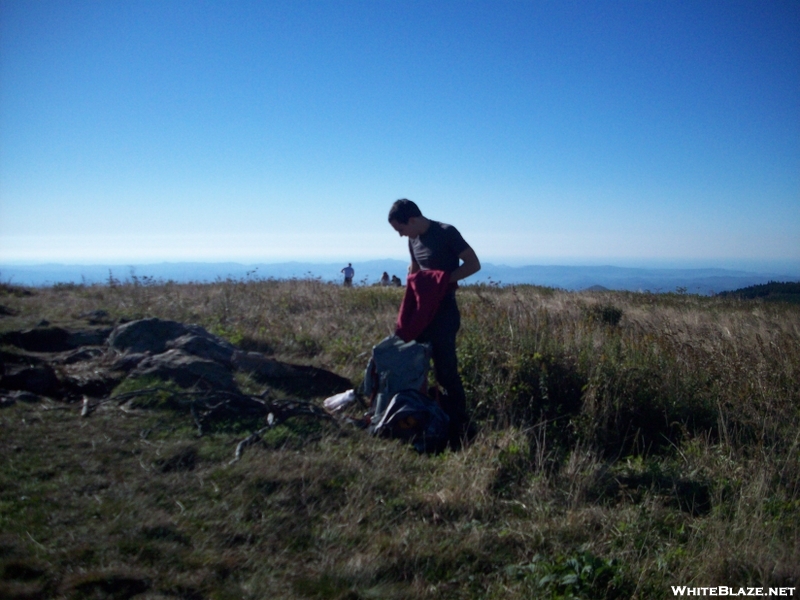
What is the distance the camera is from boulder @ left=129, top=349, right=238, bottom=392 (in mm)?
5395

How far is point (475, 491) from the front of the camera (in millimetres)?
3771

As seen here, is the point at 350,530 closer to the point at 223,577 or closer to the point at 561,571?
the point at 223,577

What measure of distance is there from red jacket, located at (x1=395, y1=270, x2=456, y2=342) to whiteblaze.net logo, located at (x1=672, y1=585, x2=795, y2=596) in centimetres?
267

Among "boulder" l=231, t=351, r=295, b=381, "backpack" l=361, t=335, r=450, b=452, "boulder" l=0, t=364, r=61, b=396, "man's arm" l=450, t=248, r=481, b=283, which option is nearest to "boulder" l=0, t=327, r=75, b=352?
"boulder" l=0, t=364, r=61, b=396

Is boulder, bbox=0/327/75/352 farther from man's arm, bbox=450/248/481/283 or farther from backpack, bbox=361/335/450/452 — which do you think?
man's arm, bbox=450/248/481/283

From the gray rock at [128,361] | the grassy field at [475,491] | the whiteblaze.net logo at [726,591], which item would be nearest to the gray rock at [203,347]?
the gray rock at [128,361]

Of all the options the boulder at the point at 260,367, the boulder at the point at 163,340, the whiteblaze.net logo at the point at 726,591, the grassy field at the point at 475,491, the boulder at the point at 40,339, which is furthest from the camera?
the boulder at the point at 40,339

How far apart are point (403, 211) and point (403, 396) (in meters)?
1.53

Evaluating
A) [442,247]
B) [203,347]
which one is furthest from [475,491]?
[203,347]

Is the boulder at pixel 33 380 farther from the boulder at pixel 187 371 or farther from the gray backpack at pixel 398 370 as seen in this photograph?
the gray backpack at pixel 398 370

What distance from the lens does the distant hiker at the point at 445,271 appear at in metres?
5.06

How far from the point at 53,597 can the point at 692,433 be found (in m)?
4.80

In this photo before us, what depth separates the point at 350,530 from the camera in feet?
10.7

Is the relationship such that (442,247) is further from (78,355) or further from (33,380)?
(78,355)
